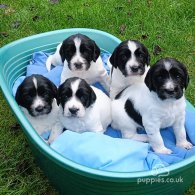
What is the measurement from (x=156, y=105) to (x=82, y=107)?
26.7 inches

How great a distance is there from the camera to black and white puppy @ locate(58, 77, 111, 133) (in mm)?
3986

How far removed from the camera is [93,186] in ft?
11.6

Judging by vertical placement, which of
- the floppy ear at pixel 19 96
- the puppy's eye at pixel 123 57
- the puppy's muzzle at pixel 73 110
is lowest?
the floppy ear at pixel 19 96

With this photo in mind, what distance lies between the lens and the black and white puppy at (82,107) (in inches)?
157

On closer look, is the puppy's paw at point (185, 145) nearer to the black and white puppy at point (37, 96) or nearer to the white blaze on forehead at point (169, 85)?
the white blaze on forehead at point (169, 85)

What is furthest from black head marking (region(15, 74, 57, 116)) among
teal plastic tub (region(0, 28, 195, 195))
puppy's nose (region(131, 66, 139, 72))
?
puppy's nose (region(131, 66, 139, 72))

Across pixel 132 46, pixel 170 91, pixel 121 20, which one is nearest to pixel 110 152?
pixel 170 91

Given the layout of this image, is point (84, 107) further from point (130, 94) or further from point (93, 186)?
point (93, 186)

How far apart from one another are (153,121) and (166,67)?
609 millimetres

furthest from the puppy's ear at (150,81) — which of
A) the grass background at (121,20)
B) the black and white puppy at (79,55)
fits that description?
the grass background at (121,20)

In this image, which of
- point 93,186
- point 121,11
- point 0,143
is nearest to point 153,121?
point 93,186

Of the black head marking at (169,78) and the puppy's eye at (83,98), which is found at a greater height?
the black head marking at (169,78)

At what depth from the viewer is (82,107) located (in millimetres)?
4012

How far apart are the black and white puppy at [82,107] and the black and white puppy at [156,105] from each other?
0.42ft
